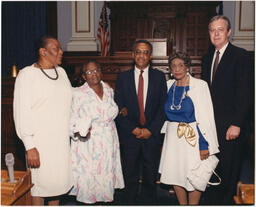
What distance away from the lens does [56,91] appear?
2055mm

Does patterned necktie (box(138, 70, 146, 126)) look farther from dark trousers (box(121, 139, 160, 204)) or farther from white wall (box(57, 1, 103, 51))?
white wall (box(57, 1, 103, 51))

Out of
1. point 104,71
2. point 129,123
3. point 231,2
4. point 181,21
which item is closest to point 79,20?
point 104,71

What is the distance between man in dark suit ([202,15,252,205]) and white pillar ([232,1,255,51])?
3.51m

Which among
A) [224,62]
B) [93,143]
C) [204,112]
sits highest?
[224,62]

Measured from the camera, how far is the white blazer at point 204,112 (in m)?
2.18

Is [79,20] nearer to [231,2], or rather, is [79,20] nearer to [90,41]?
[90,41]

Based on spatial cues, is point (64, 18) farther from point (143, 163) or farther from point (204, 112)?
point (204, 112)

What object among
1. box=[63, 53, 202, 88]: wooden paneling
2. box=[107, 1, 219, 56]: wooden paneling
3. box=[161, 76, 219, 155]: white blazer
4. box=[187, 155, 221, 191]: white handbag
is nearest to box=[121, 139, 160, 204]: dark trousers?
box=[187, 155, 221, 191]: white handbag

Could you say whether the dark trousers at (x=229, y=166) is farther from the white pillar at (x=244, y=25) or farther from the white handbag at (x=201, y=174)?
the white pillar at (x=244, y=25)

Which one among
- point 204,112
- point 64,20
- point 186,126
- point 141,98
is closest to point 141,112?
point 141,98

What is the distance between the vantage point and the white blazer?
2176 mm

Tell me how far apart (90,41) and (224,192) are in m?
4.28

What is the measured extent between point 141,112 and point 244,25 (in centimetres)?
412

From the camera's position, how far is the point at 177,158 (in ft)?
7.50
